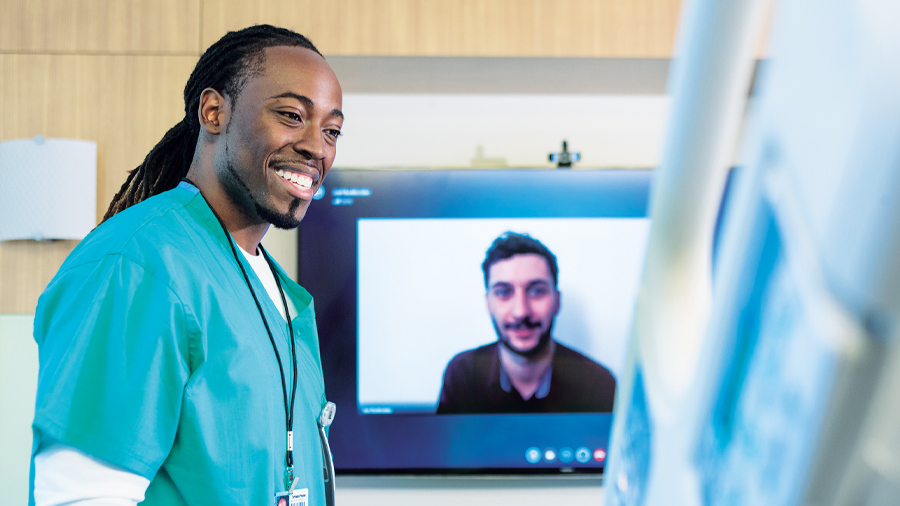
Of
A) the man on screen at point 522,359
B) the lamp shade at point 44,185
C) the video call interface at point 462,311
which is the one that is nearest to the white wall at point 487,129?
the video call interface at point 462,311

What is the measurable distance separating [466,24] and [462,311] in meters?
0.82

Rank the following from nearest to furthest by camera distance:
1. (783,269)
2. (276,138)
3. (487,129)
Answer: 1. (783,269)
2. (276,138)
3. (487,129)

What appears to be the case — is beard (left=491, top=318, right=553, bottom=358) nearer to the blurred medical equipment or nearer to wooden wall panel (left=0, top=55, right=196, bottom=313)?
wooden wall panel (left=0, top=55, right=196, bottom=313)

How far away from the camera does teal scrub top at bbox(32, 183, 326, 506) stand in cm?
76

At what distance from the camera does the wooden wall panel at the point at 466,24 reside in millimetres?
1796

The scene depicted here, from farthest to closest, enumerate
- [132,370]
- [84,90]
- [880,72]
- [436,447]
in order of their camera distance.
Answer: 1. [436,447]
2. [84,90]
3. [132,370]
4. [880,72]

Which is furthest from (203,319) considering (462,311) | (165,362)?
(462,311)

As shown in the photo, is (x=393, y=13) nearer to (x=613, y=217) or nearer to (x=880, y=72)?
(x=613, y=217)

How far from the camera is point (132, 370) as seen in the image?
78 centimetres

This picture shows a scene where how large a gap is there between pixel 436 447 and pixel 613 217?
0.86m

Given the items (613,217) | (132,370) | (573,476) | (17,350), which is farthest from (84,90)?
(573,476)

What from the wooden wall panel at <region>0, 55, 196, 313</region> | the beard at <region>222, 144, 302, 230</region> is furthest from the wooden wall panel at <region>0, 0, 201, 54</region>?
the beard at <region>222, 144, 302, 230</region>

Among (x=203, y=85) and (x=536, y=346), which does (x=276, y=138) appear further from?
(x=536, y=346)

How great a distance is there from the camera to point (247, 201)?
113 cm
